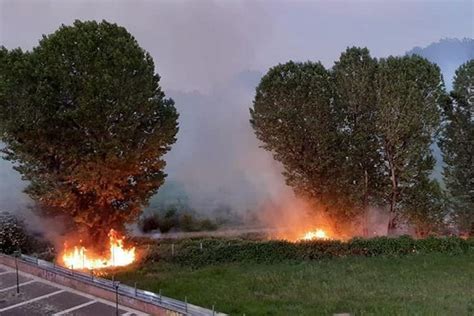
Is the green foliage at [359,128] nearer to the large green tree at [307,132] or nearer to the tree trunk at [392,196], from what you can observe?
the large green tree at [307,132]

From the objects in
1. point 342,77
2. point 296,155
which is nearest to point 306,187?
point 296,155

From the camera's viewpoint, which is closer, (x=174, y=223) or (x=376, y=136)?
(x=376, y=136)

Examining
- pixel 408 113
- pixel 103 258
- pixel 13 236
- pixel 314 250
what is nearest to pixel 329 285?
pixel 314 250

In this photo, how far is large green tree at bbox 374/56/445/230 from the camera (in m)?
27.3

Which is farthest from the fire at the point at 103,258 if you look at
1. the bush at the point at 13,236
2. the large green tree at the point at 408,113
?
the large green tree at the point at 408,113

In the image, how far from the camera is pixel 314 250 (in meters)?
25.1

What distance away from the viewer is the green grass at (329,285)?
16.2 metres

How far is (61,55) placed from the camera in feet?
77.6

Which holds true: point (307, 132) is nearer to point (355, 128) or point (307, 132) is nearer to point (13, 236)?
point (355, 128)

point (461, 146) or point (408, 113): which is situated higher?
point (408, 113)

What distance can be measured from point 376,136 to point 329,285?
461 inches

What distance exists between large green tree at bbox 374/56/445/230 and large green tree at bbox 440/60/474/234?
1026 millimetres

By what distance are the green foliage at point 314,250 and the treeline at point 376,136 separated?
11.2ft

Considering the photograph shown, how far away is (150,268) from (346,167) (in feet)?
38.6
